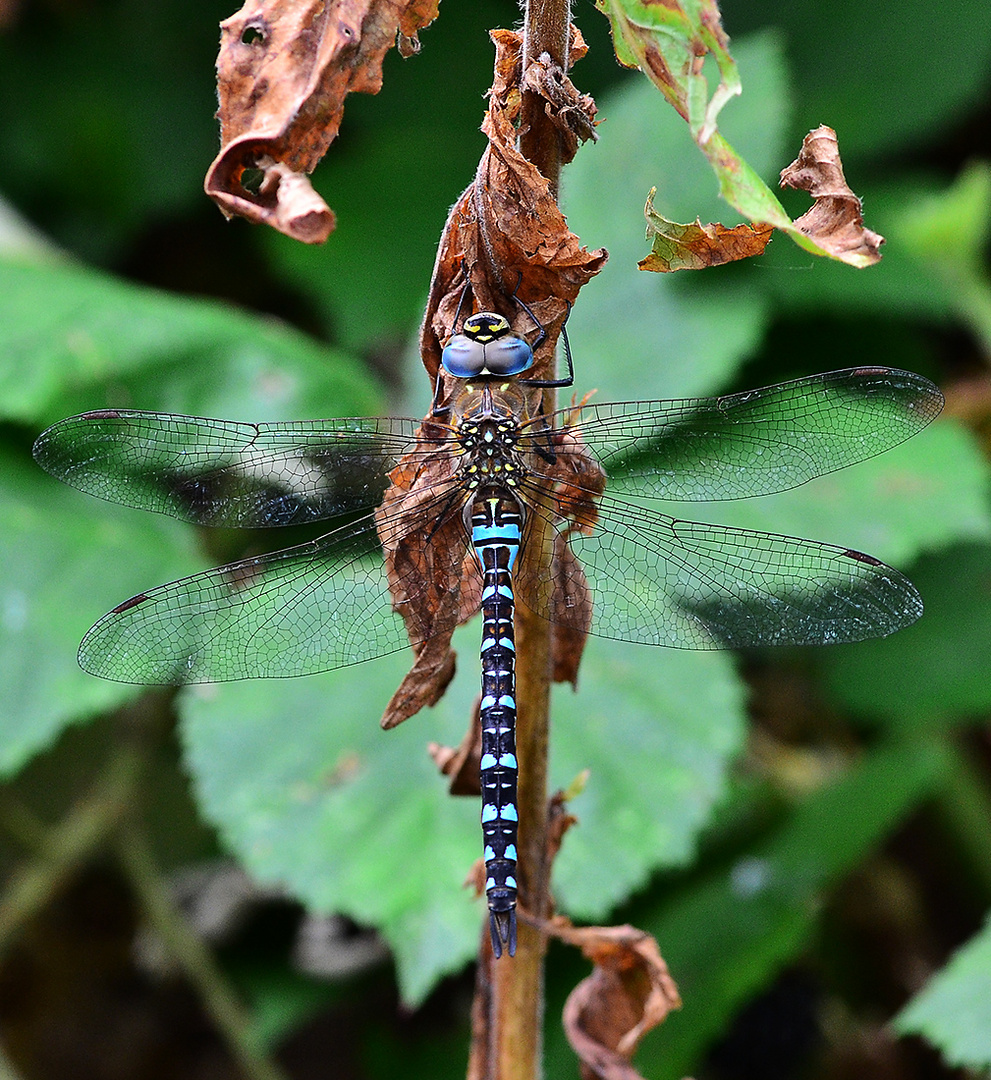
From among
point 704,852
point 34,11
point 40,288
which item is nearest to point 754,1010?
point 704,852

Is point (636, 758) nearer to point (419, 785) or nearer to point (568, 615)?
point (419, 785)

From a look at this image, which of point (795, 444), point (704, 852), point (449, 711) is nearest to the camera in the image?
point (795, 444)

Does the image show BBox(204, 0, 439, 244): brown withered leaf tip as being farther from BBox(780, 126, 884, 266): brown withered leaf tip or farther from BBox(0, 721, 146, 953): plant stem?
BBox(0, 721, 146, 953): plant stem

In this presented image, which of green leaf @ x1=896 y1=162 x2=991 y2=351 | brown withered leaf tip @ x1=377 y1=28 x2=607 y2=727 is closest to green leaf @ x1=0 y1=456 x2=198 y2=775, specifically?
brown withered leaf tip @ x1=377 y1=28 x2=607 y2=727

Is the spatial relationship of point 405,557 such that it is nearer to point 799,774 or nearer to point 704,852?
point 704,852

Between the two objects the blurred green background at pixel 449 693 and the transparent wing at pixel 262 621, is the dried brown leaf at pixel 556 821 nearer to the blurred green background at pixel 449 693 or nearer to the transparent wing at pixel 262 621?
the transparent wing at pixel 262 621

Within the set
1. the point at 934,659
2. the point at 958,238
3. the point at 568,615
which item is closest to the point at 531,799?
the point at 568,615
